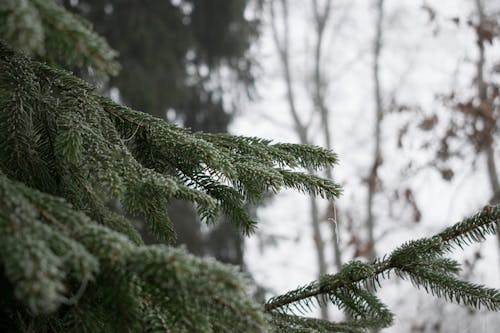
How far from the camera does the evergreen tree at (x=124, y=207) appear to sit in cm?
69

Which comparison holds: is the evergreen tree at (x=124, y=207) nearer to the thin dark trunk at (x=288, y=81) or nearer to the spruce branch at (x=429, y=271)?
the spruce branch at (x=429, y=271)

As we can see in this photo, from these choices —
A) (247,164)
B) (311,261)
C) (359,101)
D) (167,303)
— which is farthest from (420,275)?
(311,261)

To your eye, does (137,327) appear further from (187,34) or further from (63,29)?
(187,34)

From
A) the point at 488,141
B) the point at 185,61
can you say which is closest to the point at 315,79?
the point at 185,61

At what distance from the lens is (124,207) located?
977 millimetres

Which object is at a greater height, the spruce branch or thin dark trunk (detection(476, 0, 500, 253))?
thin dark trunk (detection(476, 0, 500, 253))

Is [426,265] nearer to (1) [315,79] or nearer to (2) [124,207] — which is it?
(2) [124,207]

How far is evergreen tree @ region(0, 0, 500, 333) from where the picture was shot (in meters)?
0.69

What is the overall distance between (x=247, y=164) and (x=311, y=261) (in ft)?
36.2

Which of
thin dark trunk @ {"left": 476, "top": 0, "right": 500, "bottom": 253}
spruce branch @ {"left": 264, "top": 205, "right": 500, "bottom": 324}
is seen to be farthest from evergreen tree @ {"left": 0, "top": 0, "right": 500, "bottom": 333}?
thin dark trunk @ {"left": 476, "top": 0, "right": 500, "bottom": 253}

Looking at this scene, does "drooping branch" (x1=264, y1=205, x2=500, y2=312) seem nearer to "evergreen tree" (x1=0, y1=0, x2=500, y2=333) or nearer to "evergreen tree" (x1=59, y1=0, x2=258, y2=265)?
"evergreen tree" (x1=0, y1=0, x2=500, y2=333)

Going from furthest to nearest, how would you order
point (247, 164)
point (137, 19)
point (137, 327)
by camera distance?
point (137, 19), point (247, 164), point (137, 327)

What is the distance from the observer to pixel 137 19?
5352mm

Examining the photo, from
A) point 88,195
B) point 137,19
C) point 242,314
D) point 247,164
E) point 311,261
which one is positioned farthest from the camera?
point 311,261
